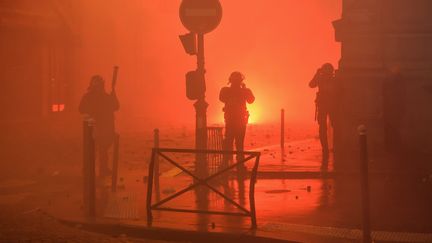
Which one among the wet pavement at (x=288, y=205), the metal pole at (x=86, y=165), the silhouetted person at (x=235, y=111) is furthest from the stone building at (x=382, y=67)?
the metal pole at (x=86, y=165)

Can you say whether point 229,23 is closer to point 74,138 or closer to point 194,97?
point 74,138

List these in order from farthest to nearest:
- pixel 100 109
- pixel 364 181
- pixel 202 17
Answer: pixel 100 109
pixel 202 17
pixel 364 181

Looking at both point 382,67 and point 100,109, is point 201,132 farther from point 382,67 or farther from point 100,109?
point 382,67

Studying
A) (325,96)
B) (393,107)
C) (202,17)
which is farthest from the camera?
(325,96)

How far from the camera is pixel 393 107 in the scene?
1891 cm

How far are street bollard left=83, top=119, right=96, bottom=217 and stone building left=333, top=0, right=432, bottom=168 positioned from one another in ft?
24.3

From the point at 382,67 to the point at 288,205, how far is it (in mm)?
7507

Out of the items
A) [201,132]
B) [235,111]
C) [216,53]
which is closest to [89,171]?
[201,132]

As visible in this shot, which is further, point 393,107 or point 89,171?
point 393,107

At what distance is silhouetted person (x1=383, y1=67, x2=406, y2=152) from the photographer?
18.8m

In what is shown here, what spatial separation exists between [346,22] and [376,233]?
985 centimetres

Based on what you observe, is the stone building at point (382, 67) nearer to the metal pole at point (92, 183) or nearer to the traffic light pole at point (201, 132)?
the traffic light pole at point (201, 132)

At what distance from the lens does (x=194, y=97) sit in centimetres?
1533

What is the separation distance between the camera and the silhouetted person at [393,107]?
1877 cm
